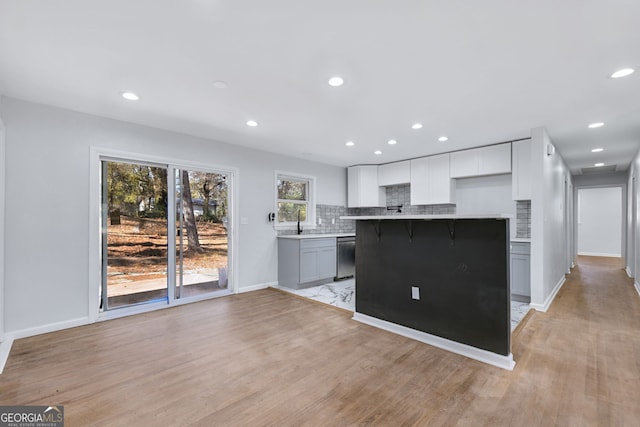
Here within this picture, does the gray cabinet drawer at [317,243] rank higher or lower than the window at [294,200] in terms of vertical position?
lower

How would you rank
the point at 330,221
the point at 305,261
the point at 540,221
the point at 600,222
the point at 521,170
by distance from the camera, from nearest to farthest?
the point at 540,221, the point at 521,170, the point at 305,261, the point at 330,221, the point at 600,222

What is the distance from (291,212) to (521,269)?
3.79 metres

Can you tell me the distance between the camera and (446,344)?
264 centimetres

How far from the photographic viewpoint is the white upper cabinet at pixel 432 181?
5102mm

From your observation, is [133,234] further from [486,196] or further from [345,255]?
[486,196]

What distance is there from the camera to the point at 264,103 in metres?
2.99

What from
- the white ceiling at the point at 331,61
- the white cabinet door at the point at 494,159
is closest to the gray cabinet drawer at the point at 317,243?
the white ceiling at the point at 331,61

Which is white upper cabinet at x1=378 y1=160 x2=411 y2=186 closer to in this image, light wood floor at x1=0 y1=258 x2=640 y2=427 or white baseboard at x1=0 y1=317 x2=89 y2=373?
light wood floor at x1=0 y1=258 x2=640 y2=427

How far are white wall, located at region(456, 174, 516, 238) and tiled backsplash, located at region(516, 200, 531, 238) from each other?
6cm

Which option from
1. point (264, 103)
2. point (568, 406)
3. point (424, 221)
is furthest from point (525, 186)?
point (264, 103)

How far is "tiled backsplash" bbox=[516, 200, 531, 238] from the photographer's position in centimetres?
452

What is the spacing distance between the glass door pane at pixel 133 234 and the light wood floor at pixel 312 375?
487 millimetres

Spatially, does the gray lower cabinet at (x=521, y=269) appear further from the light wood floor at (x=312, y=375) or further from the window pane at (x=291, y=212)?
the window pane at (x=291, y=212)

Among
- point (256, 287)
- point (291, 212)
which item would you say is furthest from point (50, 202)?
point (291, 212)
